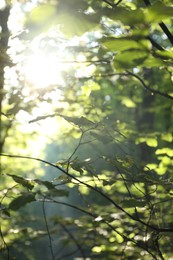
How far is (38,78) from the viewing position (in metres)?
3.09

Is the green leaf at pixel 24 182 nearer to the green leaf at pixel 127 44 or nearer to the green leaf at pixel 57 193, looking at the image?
the green leaf at pixel 57 193

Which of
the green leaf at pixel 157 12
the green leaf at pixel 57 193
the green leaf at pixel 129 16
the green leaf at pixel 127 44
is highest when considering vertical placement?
the green leaf at pixel 157 12

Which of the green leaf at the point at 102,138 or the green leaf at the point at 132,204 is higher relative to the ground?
the green leaf at the point at 102,138

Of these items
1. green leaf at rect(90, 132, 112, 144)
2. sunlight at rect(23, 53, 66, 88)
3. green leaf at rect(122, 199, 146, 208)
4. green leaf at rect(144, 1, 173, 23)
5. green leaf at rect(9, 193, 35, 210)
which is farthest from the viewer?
sunlight at rect(23, 53, 66, 88)

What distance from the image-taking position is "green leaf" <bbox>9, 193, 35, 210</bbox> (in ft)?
4.66

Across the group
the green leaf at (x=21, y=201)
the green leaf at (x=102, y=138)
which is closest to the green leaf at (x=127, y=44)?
the green leaf at (x=21, y=201)

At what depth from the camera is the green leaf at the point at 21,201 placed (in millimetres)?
1421

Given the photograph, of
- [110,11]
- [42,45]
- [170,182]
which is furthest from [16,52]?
[110,11]

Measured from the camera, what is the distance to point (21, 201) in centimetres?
147

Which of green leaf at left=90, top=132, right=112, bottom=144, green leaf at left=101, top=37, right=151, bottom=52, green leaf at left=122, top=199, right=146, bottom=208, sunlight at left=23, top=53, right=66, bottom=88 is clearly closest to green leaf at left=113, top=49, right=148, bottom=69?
green leaf at left=101, top=37, right=151, bottom=52

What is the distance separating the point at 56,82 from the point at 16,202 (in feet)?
7.84

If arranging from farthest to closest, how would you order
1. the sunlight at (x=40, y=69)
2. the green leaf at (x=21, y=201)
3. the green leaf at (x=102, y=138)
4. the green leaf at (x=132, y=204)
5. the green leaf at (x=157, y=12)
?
the sunlight at (x=40, y=69)
the green leaf at (x=102, y=138)
the green leaf at (x=132, y=204)
the green leaf at (x=21, y=201)
the green leaf at (x=157, y=12)

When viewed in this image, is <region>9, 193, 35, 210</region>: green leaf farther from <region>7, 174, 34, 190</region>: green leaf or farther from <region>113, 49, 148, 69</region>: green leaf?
<region>113, 49, 148, 69</region>: green leaf

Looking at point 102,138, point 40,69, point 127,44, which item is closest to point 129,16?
point 127,44
